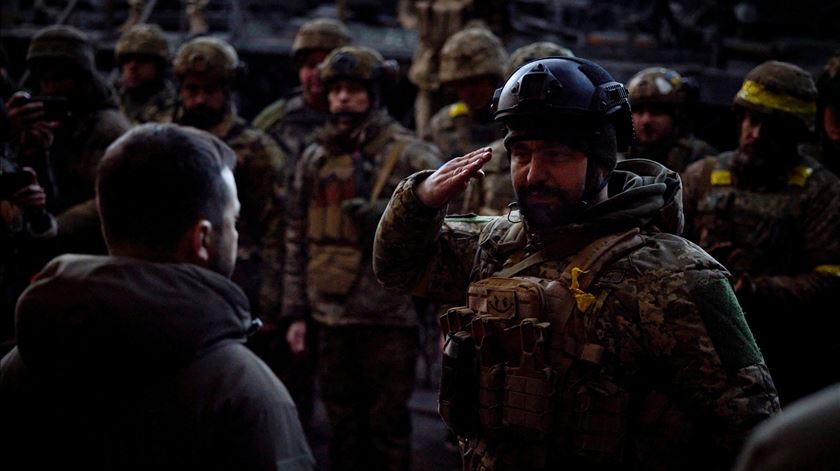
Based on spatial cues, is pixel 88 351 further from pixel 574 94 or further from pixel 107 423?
pixel 574 94

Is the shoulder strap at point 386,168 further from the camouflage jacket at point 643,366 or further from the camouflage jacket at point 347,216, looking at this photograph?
the camouflage jacket at point 643,366

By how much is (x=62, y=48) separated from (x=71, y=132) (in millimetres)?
602

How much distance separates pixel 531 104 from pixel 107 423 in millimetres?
1520

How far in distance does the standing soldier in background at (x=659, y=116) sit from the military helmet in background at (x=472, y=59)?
1145 millimetres

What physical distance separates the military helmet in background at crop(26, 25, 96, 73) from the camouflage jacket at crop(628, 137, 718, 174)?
3.75 m

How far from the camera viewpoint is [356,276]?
5617mm

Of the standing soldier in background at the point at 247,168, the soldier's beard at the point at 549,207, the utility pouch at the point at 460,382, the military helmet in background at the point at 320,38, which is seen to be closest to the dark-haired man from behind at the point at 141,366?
the utility pouch at the point at 460,382

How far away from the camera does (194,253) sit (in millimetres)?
2092

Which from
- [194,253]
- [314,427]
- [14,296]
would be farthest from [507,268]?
[314,427]

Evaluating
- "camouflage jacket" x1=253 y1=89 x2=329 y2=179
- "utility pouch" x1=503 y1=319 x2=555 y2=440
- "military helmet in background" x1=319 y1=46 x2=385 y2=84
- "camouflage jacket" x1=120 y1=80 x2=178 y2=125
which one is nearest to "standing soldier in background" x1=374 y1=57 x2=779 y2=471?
"utility pouch" x1=503 y1=319 x2=555 y2=440

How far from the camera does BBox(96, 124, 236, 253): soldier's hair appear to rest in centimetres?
204

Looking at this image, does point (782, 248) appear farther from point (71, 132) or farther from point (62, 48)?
point (62, 48)

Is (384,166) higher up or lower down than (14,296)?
higher up

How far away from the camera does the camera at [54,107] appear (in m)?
5.13
